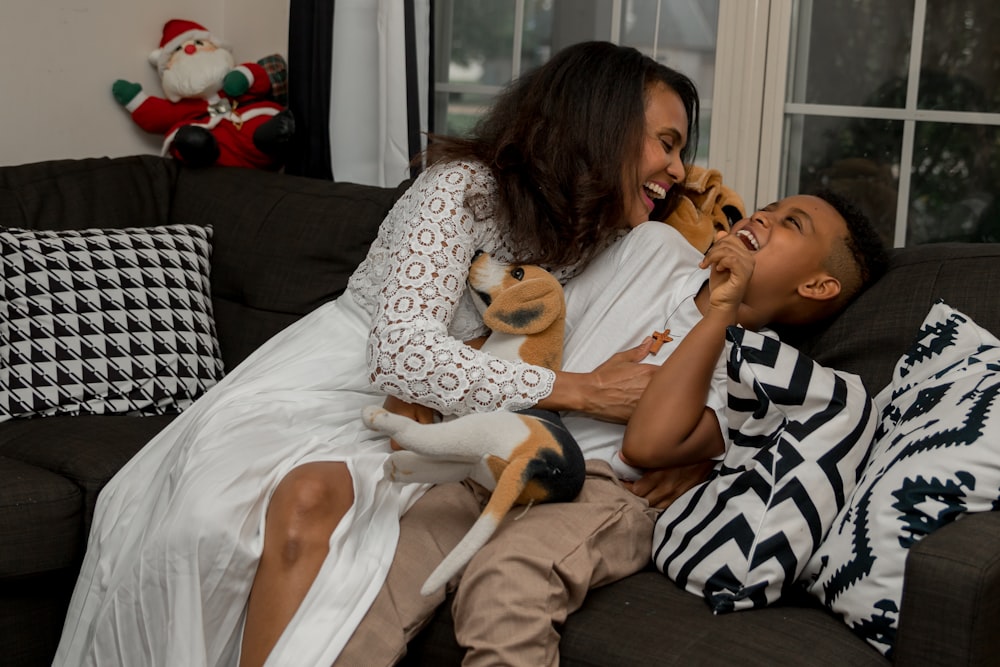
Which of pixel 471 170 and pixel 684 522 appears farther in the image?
pixel 471 170

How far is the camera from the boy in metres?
1.46

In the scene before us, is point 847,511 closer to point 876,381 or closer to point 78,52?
point 876,381

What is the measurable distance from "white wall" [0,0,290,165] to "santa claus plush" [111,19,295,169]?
51mm

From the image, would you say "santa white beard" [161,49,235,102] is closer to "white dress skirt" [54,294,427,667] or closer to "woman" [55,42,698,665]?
"woman" [55,42,698,665]

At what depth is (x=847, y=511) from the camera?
149cm

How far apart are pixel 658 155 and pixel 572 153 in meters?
0.14

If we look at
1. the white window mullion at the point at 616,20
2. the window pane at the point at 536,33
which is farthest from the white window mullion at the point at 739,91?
the window pane at the point at 536,33

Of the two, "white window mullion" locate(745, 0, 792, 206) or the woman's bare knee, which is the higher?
"white window mullion" locate(745, 0, 792, 206)

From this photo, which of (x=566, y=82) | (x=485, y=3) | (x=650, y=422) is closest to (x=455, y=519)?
(x=650, y=422)

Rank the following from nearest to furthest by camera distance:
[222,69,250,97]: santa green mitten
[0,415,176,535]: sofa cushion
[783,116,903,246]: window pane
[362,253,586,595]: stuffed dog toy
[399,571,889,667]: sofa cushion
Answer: [399,571,889,667]: sofa cushion → [362,253,586,595]: stuffed dog toy → [0,415,176,535]: sofa cushion → [783,116,903,246]: window pane → [222,69,250,97]: santa green mitten

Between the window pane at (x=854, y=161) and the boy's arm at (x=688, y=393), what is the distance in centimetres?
99

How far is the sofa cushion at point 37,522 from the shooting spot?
1.86m

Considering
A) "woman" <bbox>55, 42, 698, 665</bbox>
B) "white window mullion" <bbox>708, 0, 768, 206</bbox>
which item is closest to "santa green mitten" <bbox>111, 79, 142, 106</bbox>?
"woman" <bbox>55, 42, 698, 665</bbox>

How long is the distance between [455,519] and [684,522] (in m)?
0.32
